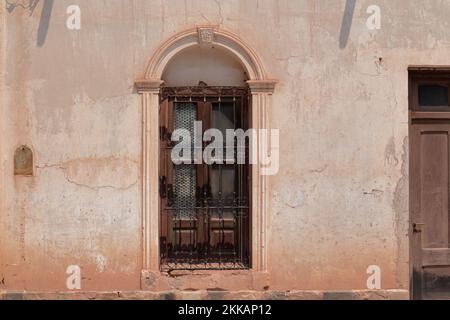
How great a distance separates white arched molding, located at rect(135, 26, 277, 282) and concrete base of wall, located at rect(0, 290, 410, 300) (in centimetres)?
27

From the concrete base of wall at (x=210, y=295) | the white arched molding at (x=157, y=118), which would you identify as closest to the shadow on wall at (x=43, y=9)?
the white arched molding at (x=157, y=118)

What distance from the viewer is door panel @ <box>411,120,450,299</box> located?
696 cm

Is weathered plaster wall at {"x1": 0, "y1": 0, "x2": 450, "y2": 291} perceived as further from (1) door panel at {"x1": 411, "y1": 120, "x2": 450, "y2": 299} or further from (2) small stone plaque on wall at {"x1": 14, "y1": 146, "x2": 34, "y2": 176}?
(1) door panel at {"x1": 411, "y1": 120, "x2": 450, "y2": 299}

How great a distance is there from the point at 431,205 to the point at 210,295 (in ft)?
8.65

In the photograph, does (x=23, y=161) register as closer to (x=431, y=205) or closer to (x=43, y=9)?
(x=43, y=9)

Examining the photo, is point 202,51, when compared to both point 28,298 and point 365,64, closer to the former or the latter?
point 365,64

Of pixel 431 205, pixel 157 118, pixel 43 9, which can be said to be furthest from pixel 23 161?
pixel 431 205

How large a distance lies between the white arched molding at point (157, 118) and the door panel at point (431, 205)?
1711 millimetres

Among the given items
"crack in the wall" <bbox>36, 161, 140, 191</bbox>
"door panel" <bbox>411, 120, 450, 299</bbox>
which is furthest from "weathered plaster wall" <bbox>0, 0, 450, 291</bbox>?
"door panel" <bbox>411, 120, 450, 299</bbox>

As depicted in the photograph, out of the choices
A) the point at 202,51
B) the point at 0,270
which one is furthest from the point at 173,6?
the point at 0,270

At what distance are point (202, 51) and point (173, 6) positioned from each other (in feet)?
1.93

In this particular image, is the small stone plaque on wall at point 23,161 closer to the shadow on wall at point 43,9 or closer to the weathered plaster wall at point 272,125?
the weathered plaster wall at point 272,125

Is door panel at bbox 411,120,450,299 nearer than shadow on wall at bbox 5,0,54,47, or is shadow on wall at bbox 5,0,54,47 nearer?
shadow on wall at bbox 5,0,54,47

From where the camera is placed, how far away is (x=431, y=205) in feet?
22.9
